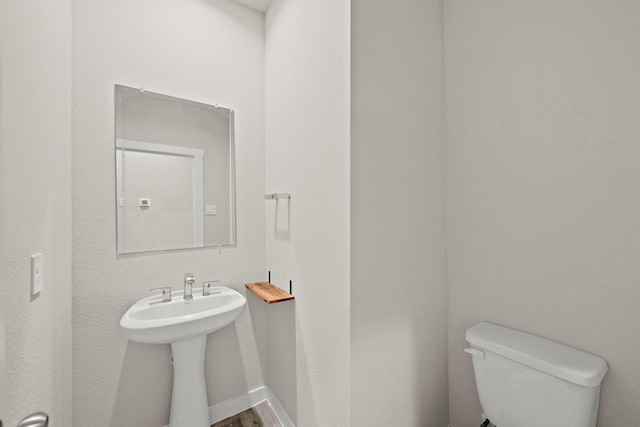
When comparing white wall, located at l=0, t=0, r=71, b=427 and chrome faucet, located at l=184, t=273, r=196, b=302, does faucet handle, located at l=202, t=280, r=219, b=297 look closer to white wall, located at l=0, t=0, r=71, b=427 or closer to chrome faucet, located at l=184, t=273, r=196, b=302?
chrome faucet, located at l=184, t=273, r=196, b=302

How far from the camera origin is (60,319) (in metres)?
1.12

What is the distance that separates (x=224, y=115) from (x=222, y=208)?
570 millimetres

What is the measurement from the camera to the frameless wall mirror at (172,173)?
1438mm

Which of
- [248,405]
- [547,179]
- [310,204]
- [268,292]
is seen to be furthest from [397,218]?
[248,405]

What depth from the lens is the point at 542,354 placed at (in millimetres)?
1015

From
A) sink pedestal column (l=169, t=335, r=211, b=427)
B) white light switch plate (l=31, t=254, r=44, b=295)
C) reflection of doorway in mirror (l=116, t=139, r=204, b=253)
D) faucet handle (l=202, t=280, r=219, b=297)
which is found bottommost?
sink pedestal column (l=169, t=335, r=211, b=427)

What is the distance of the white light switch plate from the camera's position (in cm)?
82

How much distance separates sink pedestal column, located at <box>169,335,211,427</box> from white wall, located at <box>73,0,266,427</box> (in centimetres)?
17

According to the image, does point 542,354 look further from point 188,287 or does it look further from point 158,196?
point 158,196

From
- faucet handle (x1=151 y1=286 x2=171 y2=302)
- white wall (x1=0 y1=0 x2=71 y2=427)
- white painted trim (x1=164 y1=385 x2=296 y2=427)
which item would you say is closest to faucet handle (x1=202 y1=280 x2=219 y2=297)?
faucet handle (x1=151 y1=286 x2=171 y2=302)

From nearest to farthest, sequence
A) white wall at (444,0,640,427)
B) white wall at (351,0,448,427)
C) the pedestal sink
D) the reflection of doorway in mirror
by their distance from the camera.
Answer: white wall at (444,0,640,427) → white wall at (351,0,448,427) → the pedestal sink → the reflection of doorway in mirror

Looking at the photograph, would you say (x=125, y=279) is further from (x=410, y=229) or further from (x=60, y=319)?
(x=410, y=229)

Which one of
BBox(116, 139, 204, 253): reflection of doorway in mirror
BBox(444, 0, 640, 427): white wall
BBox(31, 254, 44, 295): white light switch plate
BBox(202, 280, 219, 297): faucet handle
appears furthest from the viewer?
BBox(202, 280, 219, 297): faucet handle

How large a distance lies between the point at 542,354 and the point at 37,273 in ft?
5.63
